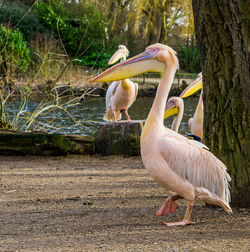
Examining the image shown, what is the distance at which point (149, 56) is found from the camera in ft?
11.1

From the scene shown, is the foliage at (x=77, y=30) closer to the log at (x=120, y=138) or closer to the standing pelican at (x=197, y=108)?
the log at (x=120, y=138)

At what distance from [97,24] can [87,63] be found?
2520 millimetres

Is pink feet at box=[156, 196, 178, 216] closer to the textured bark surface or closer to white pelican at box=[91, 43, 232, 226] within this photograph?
white pelican at box=[91, 43, 232, 226]

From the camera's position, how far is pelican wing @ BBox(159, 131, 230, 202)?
3152 millimetres

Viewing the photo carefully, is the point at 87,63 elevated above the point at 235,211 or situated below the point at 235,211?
above

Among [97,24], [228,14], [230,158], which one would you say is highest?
[97,24]

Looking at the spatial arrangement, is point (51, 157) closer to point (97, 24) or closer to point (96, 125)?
point (96, 125)

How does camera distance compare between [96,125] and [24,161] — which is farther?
[96,125]

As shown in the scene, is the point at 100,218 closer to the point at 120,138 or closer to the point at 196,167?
the point at 196,167

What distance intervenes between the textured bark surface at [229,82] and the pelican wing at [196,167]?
31 centimetres

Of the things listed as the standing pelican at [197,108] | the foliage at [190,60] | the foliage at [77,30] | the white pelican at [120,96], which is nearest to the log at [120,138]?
the standing pelican at [197,108]

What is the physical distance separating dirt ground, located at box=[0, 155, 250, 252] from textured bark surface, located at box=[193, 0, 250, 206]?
41 centimetres

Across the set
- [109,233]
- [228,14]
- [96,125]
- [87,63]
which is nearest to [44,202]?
[109,233]

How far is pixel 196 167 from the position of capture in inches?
125
